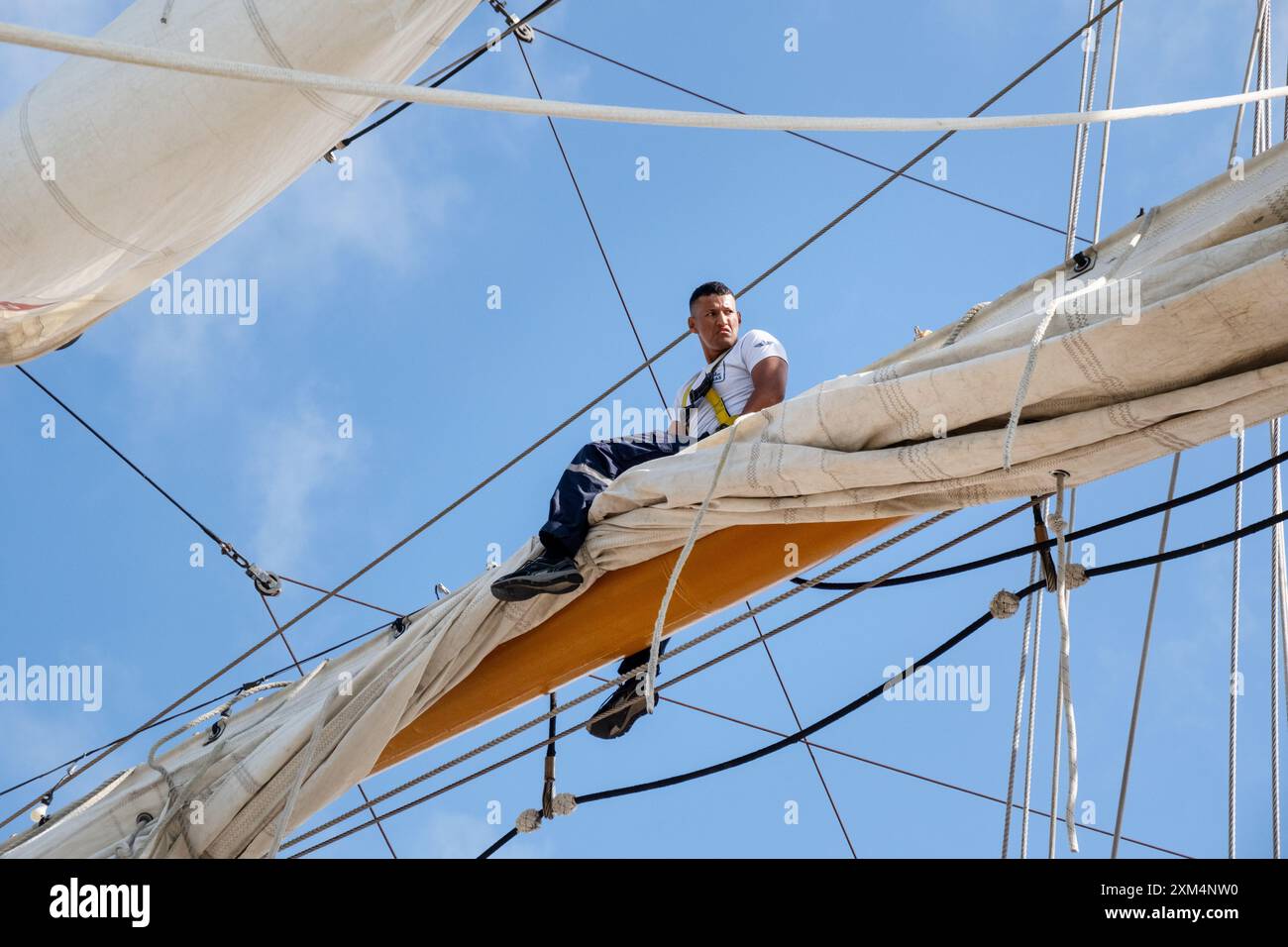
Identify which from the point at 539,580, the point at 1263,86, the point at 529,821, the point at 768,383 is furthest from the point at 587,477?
the point at 1263,86

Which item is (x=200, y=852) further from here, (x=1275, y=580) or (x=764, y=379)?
(x=1275, y=580)

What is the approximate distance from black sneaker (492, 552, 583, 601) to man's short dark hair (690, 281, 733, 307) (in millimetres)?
1030

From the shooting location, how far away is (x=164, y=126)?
5.37 meters

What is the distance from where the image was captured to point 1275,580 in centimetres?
502

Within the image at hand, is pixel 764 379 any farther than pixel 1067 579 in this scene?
Yes

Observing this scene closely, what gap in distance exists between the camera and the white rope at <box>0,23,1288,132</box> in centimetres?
314

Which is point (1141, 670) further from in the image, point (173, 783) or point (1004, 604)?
point (173, 783)

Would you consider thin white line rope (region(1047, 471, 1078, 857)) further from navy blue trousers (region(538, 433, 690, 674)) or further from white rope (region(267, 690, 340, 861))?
white rope (region(267, 690, 340, 861))

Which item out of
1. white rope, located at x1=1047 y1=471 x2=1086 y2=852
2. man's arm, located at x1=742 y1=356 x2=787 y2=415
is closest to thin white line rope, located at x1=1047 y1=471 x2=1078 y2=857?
white rope, located at x1=1047 y1=471 x2=1086 y2=852

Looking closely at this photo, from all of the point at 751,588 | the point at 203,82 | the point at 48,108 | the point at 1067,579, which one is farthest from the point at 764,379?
the point at 48,108

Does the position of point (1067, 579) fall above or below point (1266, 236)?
below

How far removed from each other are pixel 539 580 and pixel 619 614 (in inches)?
12.6
